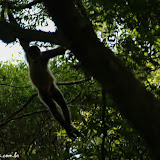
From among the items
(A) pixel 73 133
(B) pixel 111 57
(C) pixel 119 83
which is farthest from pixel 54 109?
(C) pixel 119 83

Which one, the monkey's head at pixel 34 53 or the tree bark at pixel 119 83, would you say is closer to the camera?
the tree bark at pixel 119 83

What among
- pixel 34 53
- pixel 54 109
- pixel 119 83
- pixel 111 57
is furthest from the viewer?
pixel 54 109

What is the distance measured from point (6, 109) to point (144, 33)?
964 centimetres

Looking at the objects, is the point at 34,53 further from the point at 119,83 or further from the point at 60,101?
the point at 119,83

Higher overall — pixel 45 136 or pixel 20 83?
pixel 20 83

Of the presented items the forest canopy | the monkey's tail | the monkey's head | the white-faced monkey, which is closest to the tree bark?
the forest canopy

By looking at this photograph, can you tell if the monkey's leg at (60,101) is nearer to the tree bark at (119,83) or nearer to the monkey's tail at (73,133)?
the monkey's tail at (73,133)

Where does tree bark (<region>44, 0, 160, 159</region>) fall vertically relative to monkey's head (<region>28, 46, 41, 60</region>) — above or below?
below

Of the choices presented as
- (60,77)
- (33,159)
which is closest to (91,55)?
(33,159)

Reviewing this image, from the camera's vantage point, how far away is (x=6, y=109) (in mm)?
11039

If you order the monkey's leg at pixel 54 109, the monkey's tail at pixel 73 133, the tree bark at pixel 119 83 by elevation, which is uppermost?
the monkey's leg at pixel 54 109

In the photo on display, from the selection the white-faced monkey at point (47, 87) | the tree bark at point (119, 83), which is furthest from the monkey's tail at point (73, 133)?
the tree bark at point (119, 83)

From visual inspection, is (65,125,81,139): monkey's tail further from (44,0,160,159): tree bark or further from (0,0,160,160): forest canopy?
(44,0,160,159): tree bark

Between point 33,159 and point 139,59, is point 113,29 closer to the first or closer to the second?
point 139,59
